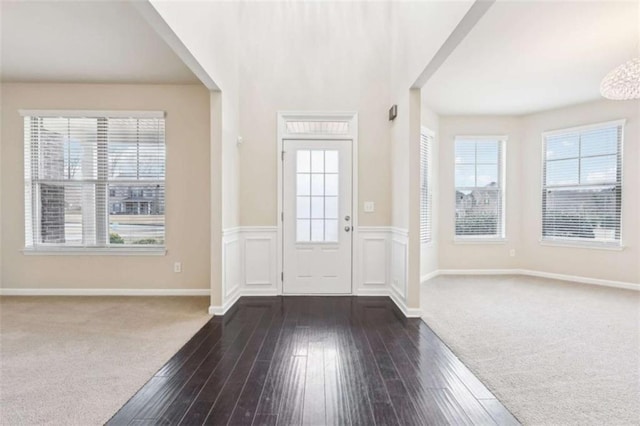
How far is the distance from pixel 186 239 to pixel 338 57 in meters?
3.19

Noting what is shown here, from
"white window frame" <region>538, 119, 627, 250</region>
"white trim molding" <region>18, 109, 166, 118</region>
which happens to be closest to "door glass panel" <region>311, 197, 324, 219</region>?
"white trim molding" <region>18, 109, 166, 118</region>

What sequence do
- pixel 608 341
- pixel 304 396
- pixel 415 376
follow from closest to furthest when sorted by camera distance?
1. pixel 304 396
2. pixel 415 376
3. pixel 608 341

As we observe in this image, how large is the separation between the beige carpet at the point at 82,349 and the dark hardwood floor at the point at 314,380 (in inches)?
7.1

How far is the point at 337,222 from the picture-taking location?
4418 mm

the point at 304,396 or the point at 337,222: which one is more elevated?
the point at 337,222

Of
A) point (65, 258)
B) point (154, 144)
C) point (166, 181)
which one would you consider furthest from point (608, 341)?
point (65, 258)

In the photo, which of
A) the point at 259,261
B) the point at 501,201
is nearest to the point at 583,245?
the point at 501,201

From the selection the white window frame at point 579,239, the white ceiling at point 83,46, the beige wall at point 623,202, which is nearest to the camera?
the white ceiling at point 83,46

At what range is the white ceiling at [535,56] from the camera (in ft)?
9.76

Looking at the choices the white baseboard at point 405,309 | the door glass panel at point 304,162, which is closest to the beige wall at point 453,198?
the white baseboard at point 405,309

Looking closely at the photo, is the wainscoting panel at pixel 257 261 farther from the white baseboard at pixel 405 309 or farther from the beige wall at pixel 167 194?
the white baseboard at pixel 405 309

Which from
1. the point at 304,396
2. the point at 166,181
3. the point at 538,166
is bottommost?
the point at 304,396

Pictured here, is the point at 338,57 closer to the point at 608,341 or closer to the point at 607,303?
the point at 608,341

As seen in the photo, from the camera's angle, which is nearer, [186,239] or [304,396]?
[304,396]
